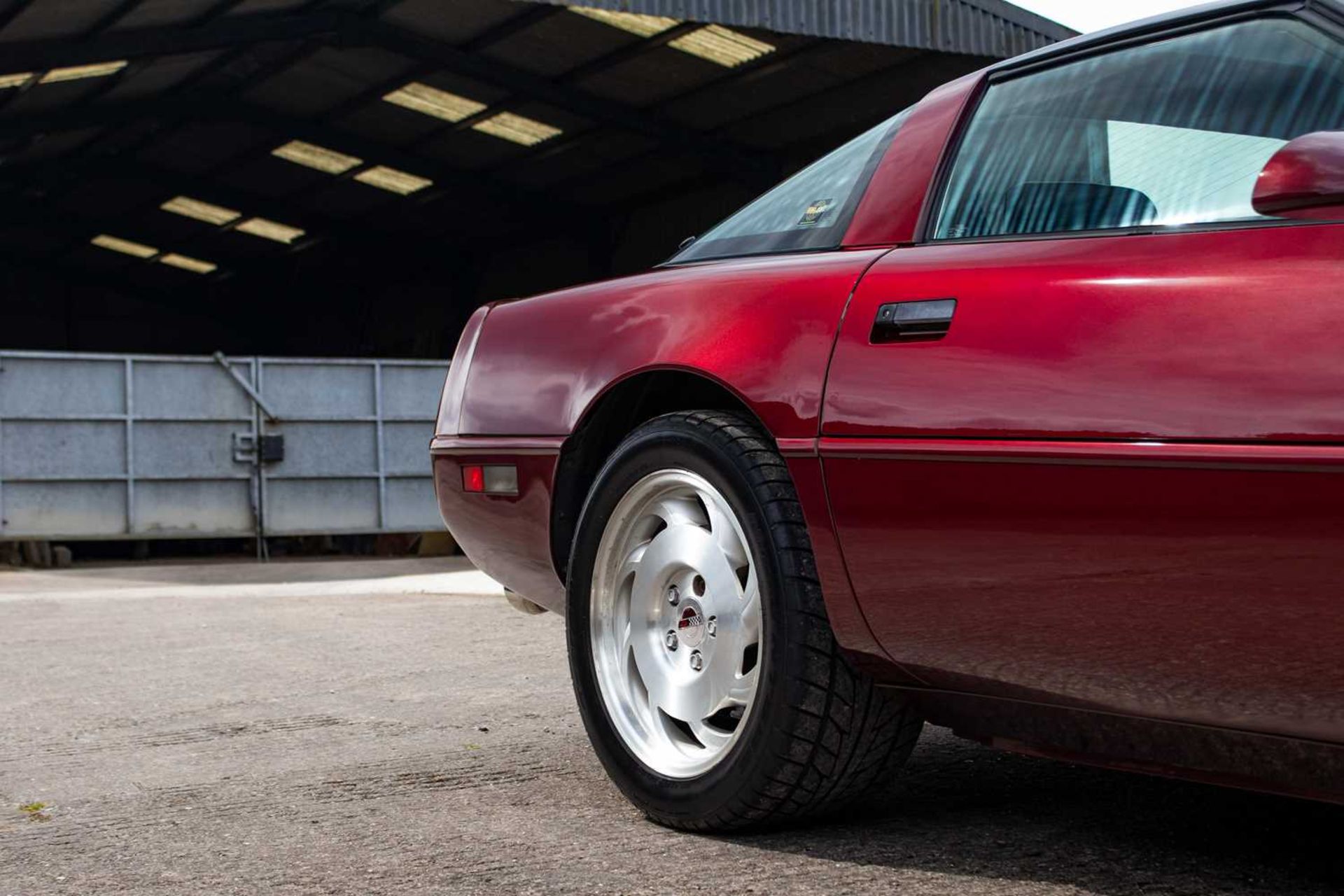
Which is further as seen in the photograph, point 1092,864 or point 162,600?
point 162,600

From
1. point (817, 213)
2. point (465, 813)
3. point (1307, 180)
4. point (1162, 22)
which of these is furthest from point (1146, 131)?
point (465, 813)

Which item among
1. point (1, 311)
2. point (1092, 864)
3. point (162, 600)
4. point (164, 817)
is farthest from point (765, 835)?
point (1, 311)

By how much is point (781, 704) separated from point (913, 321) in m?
0.68

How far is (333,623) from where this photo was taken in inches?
305

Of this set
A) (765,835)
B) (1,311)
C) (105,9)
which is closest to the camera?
(765,835)

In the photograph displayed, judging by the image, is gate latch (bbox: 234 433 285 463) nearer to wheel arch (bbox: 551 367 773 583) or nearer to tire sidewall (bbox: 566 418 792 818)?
wheel arch (bbox: 551 367 773 583)

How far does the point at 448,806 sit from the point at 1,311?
3428cm

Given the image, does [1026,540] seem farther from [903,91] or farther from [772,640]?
[903,91]

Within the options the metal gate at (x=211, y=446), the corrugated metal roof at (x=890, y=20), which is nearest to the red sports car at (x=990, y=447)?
the corrugated metal roof at (x=890, y=20)

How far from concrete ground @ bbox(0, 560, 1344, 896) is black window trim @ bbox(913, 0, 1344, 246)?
1010 mm

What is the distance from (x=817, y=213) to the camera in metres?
3.03

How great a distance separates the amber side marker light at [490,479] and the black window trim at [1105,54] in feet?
3.67

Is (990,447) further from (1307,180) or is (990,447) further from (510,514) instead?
(510,514)

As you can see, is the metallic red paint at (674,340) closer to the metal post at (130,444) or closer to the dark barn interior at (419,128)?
the dark barn interior at (419,128)
